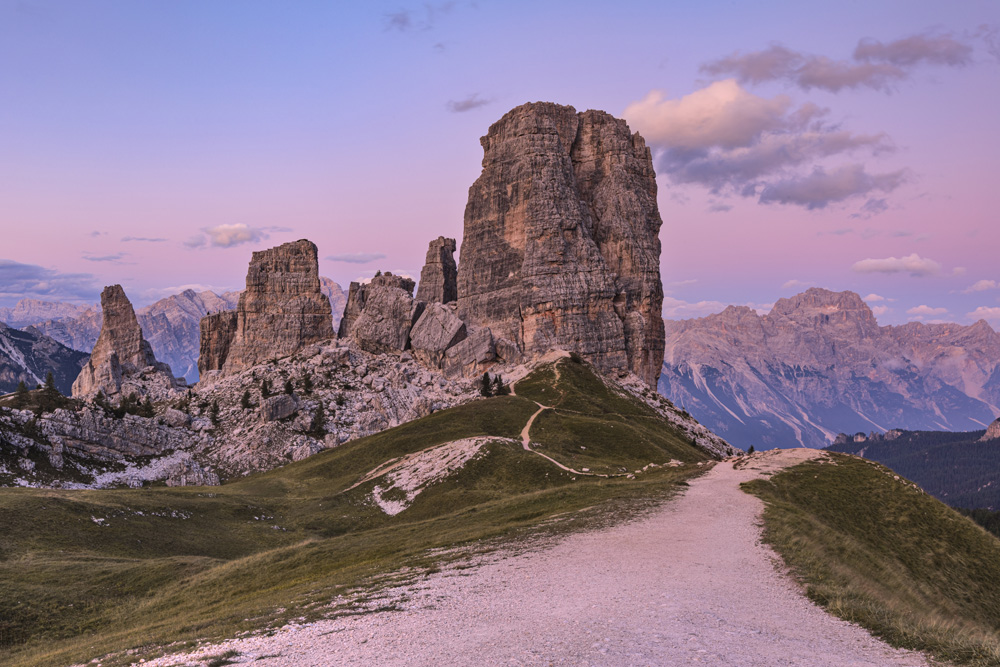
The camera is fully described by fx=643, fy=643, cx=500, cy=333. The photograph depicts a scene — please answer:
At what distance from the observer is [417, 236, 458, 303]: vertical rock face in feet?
633

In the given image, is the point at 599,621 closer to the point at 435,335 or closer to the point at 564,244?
the point at 435,335

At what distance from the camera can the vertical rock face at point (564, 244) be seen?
167 metres

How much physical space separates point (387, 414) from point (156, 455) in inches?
1796

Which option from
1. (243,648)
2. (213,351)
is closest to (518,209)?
(213,351)

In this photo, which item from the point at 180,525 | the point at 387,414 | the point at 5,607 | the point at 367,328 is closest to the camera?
the point at 5,607

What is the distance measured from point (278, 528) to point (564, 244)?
12044 centimetres

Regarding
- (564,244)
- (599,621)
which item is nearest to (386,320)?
(564,244)

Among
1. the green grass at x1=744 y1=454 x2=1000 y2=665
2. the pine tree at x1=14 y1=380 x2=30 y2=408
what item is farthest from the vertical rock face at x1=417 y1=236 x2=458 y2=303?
the green grass at x1=744 y1=454 x2=1000 y2=665

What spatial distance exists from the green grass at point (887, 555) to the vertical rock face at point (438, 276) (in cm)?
14131

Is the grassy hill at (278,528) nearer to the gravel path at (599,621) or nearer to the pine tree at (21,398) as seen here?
the gravel path at (599,621)

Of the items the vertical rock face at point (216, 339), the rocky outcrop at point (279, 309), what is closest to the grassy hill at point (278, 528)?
the rocky outcrop at point (279, 309)

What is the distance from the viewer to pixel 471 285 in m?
178

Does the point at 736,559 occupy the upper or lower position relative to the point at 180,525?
upper

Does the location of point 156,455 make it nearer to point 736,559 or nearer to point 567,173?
point 736,559
